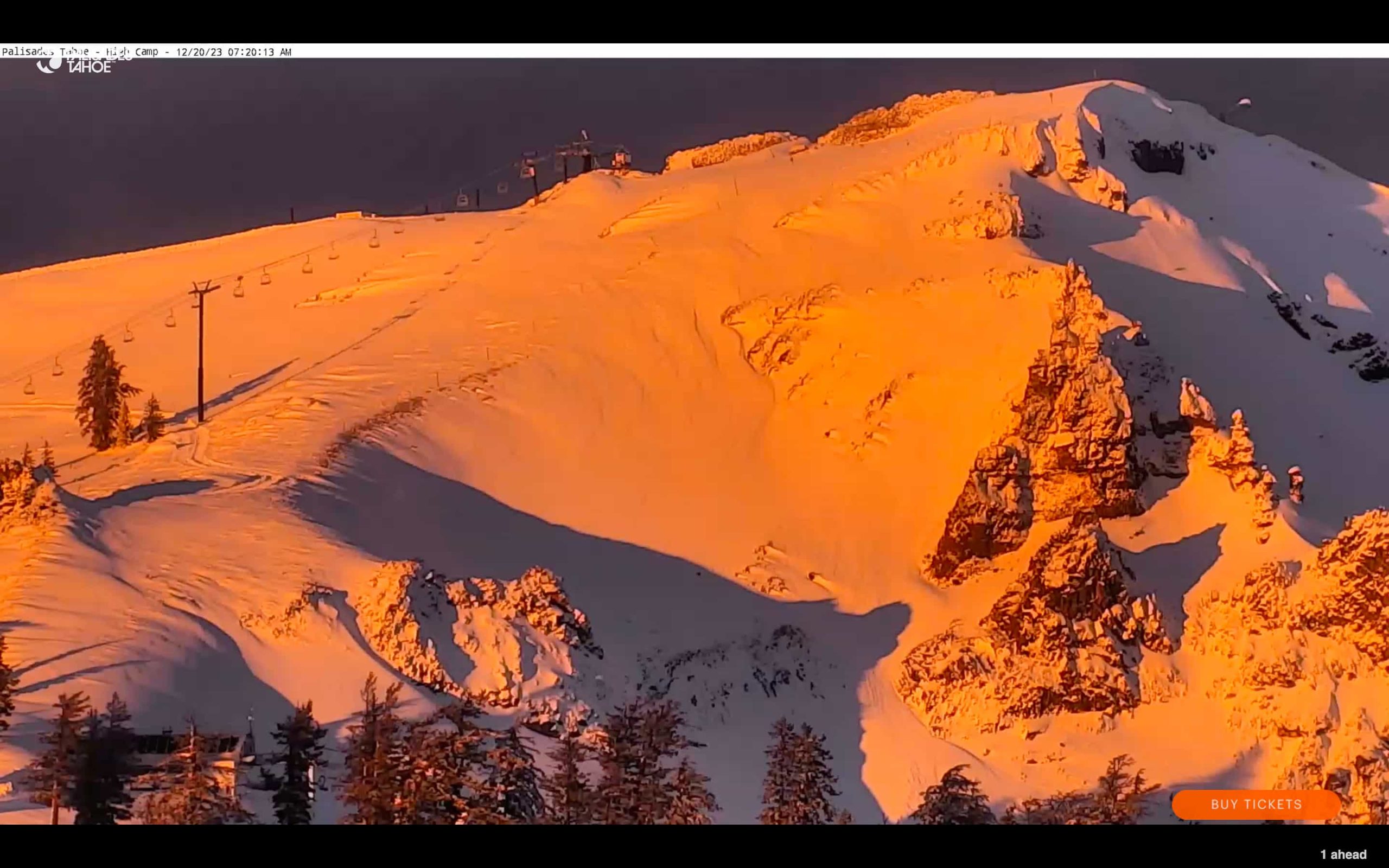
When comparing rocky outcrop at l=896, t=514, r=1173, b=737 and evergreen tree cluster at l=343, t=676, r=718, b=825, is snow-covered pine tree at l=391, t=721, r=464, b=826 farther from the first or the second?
rocky outcrop at l=896, t=514, r=1173, b=737

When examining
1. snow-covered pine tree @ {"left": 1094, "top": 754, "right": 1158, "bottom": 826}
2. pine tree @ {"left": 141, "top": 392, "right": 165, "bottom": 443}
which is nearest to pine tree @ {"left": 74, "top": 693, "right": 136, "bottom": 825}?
snow-covered pine tree @ {"left": 1094, "top": 754, "right": 1158, "bottom": 826}

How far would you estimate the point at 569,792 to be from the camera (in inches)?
1217

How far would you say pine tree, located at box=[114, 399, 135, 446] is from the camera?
51.6 meters

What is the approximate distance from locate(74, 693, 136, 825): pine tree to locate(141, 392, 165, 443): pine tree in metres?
22.7

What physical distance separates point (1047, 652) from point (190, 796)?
22102 mm

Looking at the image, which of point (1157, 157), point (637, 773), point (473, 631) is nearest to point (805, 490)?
point (473, 631)

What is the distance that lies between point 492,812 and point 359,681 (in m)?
10.8

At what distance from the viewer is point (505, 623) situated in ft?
141

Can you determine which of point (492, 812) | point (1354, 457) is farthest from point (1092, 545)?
point (492, 812)

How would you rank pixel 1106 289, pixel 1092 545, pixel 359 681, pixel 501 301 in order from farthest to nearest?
pixel 501 301, pixel 1106 289, pixel 1092 545, pixel 359 681

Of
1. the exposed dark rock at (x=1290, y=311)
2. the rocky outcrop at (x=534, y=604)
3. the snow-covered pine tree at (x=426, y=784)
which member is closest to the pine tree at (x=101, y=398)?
the rocky outcrop at (x=534, y=604)

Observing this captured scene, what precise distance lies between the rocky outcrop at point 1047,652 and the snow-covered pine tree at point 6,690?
57.6 feet

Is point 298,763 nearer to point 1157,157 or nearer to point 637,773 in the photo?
point 637,773
